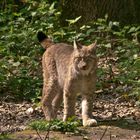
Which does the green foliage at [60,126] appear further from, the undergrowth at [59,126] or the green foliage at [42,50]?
the green foliage at [42,50]

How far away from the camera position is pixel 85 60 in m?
6.96

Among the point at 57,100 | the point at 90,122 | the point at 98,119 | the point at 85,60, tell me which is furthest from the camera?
the point at 57,100

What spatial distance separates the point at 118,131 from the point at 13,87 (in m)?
2.53

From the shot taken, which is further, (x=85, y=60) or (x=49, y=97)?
(x=49, y=97)

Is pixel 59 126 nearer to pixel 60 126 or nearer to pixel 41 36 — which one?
pixel 60 126

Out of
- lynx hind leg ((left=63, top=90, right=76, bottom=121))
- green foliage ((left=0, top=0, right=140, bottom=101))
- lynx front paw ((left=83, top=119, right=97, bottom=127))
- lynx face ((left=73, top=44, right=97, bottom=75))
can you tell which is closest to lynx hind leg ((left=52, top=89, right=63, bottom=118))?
lynx hind leg ((left=63, top=90, right=76, bottom=121))

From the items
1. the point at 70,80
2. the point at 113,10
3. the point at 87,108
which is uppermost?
the point at 113,10

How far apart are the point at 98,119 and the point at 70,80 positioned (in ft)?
2.15

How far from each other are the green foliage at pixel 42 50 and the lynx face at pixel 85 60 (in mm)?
963

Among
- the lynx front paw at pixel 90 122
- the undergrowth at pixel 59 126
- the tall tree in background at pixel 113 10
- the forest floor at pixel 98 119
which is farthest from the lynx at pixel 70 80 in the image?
the tall tree in background at pixel 113 10

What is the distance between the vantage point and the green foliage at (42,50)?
8672mm

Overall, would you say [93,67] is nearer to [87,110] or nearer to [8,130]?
[87,110]

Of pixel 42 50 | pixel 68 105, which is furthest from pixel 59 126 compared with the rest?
pixel 42 50

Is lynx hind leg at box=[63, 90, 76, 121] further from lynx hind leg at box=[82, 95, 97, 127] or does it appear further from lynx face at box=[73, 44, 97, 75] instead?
lynx face at box=[73, 44, 97, 75]
